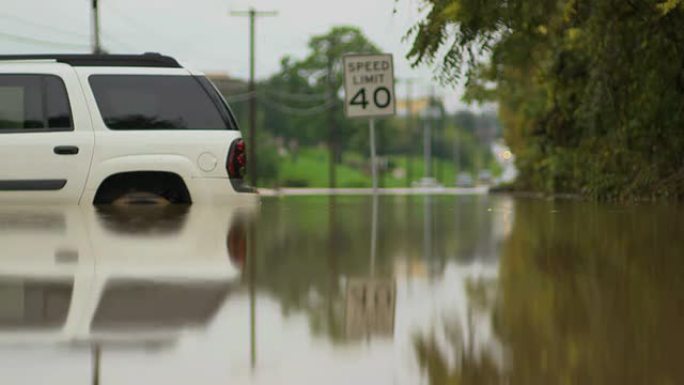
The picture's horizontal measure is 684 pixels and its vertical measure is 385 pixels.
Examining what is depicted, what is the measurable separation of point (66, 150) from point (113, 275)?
711cm

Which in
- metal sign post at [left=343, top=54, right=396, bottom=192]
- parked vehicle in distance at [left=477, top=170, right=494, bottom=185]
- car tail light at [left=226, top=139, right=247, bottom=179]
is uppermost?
parked vehicle in distance at [left=477, top=170, right=494, bottom=185]

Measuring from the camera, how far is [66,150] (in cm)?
1580

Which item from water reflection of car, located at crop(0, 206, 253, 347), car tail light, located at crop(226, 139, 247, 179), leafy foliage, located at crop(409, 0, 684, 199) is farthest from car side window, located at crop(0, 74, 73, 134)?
leafy foliage, located at crop(409, 0, 684, 199)

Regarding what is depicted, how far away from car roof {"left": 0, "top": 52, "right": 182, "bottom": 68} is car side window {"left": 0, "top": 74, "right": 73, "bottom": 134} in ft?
1.06

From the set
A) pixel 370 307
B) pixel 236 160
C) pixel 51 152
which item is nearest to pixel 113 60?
pixel 51 152

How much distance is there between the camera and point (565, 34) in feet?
87.8

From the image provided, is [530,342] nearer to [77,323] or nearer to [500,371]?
[500,371]

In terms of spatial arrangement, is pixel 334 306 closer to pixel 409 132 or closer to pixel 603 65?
pixel 603 65

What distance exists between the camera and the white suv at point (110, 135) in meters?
15.7

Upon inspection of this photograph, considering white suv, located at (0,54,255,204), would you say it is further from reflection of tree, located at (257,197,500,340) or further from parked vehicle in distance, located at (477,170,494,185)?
parked vehicle in distance, located at (477,170,494,185)

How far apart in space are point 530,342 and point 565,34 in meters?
21.3

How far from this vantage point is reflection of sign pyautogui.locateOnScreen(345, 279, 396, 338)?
668cm

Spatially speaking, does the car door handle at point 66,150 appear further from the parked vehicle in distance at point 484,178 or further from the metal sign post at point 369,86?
the parked vehicle in distance at point 484,178

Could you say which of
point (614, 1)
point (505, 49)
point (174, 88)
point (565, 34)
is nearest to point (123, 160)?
point (174, 88)
